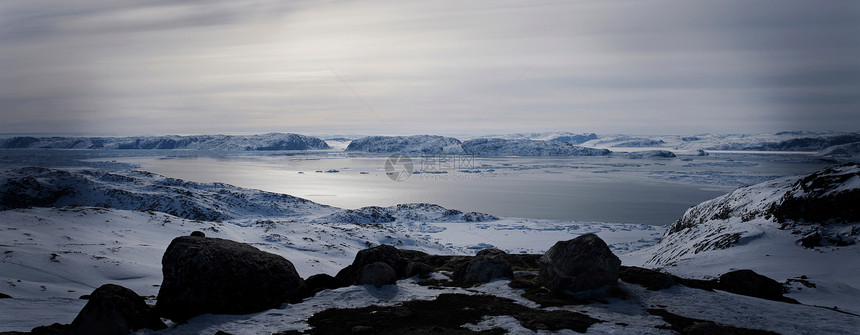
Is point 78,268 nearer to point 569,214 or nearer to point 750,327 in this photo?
point 750,327

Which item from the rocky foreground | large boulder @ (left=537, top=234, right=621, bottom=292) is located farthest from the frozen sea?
large boulder @ (left=537, top=234, right=621, bottom=292)

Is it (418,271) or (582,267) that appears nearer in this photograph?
(582,267)

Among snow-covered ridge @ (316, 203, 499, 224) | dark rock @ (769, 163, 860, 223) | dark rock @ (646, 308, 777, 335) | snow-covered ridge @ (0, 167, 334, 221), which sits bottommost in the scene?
snow-covered ridge @ (316, 203, 499, 224)

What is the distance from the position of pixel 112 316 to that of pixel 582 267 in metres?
10.6

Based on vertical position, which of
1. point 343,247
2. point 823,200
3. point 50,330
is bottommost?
point 343,247

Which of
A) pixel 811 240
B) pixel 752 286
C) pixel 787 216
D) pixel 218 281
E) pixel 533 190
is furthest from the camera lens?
pixel 533 190

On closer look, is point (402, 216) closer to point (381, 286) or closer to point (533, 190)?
point (533, 190)

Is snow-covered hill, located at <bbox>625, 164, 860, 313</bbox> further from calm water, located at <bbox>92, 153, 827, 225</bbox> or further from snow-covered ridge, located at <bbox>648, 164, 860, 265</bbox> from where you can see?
calm water, located at <bbox>92, 153, 827, 225</bbox>

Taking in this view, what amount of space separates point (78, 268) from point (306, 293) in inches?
441

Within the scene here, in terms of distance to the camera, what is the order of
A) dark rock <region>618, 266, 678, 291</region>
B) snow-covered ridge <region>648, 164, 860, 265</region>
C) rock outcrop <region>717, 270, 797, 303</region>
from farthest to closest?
snow-covered ridge <region>648, 164, 860, 265</region>, rock outcrop <region>717, 270, 797, 303</region>, dark rock <region>618, 266, 678, 291</region>

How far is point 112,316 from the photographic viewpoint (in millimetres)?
8961

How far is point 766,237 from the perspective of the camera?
23.8 m

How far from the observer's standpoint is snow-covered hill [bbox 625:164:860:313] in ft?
61.0

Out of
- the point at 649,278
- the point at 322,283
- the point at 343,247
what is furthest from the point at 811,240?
the point at 343,247
